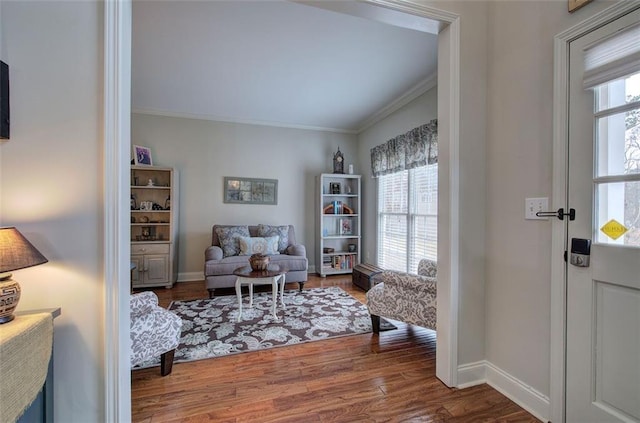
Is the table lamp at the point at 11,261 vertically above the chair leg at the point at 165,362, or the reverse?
the table lamp at the point at 11,261

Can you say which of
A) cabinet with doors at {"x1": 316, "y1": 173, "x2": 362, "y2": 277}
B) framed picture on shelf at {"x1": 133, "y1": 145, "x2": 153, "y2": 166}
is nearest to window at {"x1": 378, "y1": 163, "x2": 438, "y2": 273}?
cabinet with doors at {"x1": 316, "y1": 173, "x2": 362, "y2": 277}

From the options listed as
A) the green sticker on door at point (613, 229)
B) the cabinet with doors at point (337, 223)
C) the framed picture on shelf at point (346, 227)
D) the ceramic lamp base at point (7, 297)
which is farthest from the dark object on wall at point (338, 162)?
the ceramic lamp base at point (7, 297)

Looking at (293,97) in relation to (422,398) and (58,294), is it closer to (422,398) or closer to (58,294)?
(58,294)

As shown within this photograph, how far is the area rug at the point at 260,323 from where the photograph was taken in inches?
90.0

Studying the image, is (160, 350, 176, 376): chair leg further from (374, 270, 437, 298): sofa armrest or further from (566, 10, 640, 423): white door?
(566, 10, 640, 423): white door

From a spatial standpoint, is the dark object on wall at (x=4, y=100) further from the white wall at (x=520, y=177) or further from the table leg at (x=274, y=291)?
the white wall at (x=520, y=177)

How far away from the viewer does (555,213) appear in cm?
139

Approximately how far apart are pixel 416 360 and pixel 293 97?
3.41 m

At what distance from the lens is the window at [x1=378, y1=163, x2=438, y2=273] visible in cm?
334

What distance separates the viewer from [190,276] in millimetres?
4363

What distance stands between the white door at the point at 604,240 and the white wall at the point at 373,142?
2.10m

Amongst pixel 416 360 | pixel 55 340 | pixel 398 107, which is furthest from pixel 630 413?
pixel 398 107

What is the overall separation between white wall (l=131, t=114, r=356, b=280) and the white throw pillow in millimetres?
648

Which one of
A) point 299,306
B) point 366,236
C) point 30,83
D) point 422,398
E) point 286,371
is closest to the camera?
point 30,83
